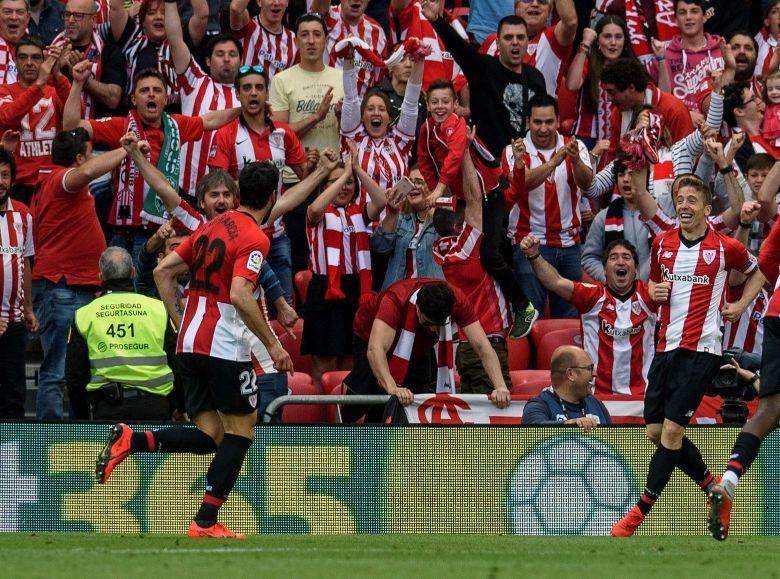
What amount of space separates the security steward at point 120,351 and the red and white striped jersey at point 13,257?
1.09m

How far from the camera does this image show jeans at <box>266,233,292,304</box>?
12953mm

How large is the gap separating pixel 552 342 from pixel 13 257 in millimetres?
4488

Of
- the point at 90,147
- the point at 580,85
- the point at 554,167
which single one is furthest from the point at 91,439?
the point at 580,85

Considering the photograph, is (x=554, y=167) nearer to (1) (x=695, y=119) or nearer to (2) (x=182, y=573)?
(1) (x=695, y=119)

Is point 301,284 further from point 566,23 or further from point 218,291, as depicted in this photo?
point 218,291

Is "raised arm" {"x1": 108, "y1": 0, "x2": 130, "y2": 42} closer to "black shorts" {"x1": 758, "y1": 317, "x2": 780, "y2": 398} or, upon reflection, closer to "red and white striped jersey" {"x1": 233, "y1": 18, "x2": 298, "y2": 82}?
"red and white striped jersey" {"x1": 233, "y1": 18, "x2": 298, "y2": 82}

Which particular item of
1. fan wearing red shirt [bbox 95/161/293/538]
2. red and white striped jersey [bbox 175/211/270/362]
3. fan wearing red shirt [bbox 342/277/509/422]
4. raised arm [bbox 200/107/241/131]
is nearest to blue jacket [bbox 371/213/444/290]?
fan wearing red shirt [bbox 342/277/509/422]

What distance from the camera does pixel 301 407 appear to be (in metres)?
12.6

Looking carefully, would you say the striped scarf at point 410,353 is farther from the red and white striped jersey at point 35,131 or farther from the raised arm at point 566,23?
the raised arm at point 566,23

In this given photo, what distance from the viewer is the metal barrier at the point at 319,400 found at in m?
11.0

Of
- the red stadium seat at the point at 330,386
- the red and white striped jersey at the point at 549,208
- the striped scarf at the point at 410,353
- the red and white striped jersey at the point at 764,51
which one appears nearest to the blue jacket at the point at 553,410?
the striped scarf at the point at 410,353

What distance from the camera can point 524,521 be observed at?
35.5 ft

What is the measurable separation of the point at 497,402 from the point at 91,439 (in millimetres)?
2965

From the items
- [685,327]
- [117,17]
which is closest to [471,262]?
[685,327]
